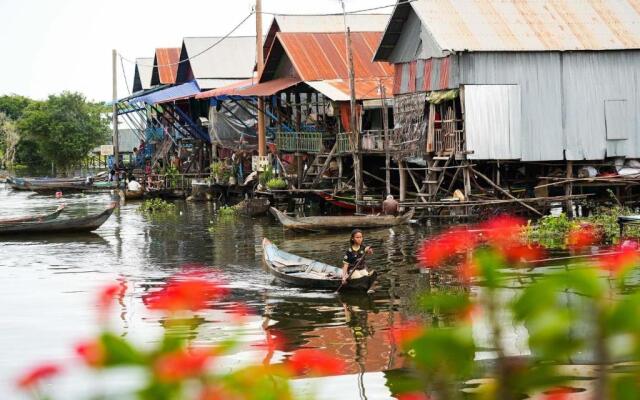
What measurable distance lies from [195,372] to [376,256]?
1927 centimetres

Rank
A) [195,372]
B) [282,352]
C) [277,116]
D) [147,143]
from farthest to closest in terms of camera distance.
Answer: [147,143] → [277,116] → [282,352] → [195,372]

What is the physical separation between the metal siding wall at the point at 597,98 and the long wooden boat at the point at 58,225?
13.0 meters

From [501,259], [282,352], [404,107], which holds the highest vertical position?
[404,107]

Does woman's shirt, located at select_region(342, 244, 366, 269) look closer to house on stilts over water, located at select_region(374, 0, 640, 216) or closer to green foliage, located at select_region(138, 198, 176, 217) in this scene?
house on stilts over water, located at select_region(374, 0, 640, 216)

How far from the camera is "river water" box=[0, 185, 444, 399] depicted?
11406 mm

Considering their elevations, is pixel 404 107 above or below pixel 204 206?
above

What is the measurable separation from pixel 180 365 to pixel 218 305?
13710mm

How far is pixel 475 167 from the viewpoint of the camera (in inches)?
1032

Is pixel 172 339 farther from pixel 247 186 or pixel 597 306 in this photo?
pixel 247 186

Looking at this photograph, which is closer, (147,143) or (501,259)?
(501,259)

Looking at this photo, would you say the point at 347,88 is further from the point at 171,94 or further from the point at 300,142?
the point at 171,94

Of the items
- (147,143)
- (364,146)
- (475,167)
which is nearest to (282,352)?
(475,167)

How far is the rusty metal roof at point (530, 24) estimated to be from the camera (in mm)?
25062

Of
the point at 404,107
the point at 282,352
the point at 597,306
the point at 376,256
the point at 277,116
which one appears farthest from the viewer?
the point at 277,116
